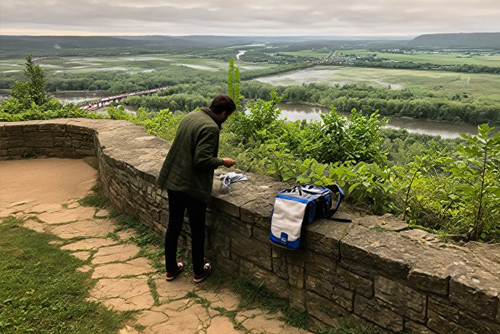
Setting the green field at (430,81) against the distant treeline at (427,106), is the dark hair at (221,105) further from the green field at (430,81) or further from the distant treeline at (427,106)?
the green field at (430,81)

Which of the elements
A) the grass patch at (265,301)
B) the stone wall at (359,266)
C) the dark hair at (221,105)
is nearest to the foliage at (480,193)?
the stone wall at (359,266)

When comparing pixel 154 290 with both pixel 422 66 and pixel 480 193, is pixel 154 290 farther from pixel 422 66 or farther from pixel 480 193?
pixel 422 66

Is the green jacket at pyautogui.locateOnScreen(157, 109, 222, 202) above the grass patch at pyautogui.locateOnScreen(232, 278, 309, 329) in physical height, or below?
above

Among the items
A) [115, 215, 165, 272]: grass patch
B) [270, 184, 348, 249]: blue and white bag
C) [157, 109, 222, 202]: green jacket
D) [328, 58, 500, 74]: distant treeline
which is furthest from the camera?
[328, 58, 500, 74]: distant treeline

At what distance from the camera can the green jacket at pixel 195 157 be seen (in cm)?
284

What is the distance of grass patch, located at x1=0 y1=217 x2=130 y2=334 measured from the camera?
101 inches

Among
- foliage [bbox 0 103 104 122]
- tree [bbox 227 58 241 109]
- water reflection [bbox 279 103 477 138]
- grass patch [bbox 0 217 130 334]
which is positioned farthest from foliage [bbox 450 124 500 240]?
water reflection [bbox 279 103 477 138]

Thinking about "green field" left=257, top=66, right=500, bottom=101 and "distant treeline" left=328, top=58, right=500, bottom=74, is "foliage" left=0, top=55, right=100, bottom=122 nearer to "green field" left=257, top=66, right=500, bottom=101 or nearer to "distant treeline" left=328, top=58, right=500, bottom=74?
"green field" left=257, top=66, right=500, bottom=101

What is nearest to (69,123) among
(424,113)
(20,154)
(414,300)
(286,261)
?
(20,154)

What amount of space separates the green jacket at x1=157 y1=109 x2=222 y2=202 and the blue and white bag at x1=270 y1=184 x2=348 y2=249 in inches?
25.6

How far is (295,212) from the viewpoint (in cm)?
250

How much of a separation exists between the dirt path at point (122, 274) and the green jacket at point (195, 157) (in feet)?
2.88

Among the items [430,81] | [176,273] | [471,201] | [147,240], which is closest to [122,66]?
[430,81]

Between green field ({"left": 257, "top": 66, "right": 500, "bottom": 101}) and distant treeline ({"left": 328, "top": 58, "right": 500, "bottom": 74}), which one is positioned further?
distant treeline ({"left": 328, "top": 58, "right": 500, "bottom": 74})
